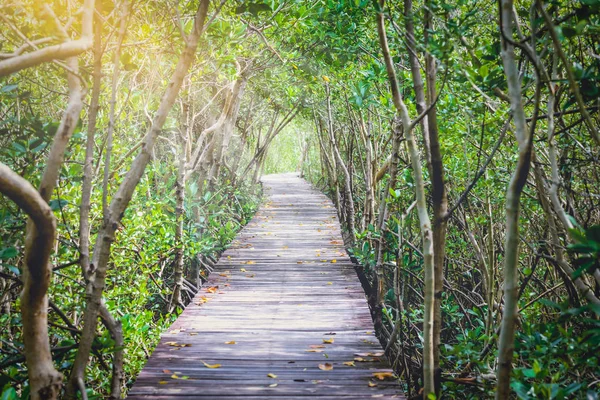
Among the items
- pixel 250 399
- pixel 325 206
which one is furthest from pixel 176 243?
pixel 325 206

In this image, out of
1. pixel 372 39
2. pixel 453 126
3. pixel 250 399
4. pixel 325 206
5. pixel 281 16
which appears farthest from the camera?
pixel 325 206

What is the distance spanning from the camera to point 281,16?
4867 mm

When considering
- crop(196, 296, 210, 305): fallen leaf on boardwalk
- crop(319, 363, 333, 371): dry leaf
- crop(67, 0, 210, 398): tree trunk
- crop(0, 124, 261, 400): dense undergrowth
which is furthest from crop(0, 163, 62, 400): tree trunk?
crop(196, 296, 210, 305): fallen leaf on boardwalk

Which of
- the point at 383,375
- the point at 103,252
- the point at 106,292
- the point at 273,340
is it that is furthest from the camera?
the point at 106,292

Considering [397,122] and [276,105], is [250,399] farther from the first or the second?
[276,105]

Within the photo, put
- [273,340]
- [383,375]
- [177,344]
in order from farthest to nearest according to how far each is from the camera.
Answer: [273,340], [177,344], [383,375]

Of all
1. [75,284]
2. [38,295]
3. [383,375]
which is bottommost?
[383,375]

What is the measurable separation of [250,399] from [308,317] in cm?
171

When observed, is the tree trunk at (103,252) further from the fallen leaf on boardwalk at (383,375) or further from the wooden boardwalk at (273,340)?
the fallen leaf on boardwalk at (383,375)

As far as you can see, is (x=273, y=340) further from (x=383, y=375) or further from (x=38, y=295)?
(x=38, y=295)

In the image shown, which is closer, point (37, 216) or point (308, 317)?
point (37, 216)

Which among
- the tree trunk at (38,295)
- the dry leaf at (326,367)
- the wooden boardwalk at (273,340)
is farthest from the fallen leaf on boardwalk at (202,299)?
the tree trunk at (38,295)

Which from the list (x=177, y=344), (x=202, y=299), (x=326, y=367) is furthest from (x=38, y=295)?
(x=202, y=299)

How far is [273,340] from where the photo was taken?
13.1 ft
